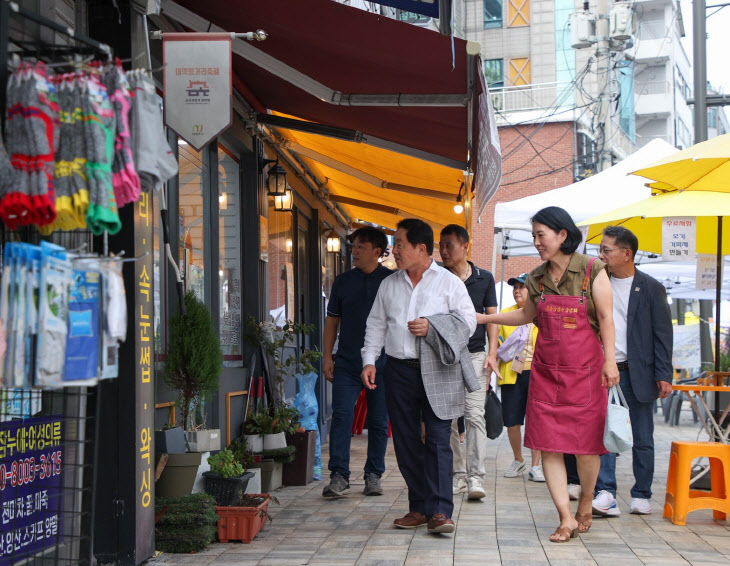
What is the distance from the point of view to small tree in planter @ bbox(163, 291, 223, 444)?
5.41m

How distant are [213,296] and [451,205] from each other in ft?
17.1

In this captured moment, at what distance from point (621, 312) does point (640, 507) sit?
1.34 meters

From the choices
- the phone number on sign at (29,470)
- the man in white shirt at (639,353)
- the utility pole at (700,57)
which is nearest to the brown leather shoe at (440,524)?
the man in white shirt at (639,353)

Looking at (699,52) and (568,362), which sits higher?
(699,52)

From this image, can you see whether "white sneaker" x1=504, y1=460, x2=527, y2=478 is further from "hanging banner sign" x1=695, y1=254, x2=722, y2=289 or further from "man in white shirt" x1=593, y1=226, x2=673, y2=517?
"hanging banner sign" x1=695, y1=254, x2=722, y2=289

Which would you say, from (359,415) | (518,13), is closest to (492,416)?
(359,415)

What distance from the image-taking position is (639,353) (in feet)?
20.7

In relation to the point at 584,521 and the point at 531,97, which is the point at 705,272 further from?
the point at 531,97

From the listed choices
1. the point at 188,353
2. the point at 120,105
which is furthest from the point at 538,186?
the point at 120,105

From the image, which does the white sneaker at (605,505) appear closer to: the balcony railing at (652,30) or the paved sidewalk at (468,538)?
the paved sidewalk at (468,538)

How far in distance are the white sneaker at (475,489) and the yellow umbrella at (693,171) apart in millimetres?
2571

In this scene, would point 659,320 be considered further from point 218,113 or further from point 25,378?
point 25,378

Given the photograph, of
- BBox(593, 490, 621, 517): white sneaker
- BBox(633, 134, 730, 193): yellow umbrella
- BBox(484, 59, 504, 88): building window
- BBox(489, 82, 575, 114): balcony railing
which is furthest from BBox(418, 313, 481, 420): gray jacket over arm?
BBox(484, 59, 504, 88): building window

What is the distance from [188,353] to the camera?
17.7 feet
